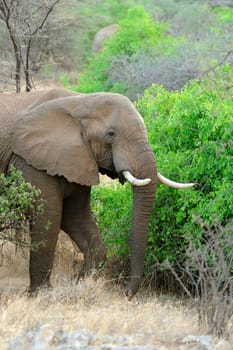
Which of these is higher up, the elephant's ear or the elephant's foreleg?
the elephant's ear

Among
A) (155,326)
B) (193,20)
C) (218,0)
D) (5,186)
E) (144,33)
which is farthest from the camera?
(218,0)

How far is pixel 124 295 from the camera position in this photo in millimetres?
9289

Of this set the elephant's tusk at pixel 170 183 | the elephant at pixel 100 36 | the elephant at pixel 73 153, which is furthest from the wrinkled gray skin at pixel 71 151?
the elephant at pixel 100 36

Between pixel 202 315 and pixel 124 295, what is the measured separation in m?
2.31

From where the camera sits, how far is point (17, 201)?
886 centimetres

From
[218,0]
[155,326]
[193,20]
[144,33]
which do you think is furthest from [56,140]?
[218,0]

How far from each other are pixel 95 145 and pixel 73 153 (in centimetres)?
26

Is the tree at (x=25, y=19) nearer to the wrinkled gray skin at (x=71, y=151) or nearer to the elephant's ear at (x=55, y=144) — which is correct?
the wrinkled gray skin at (x=71, y=151)

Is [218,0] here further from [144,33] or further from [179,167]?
[179,167]

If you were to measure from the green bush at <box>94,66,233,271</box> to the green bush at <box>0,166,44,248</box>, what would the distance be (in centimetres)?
149

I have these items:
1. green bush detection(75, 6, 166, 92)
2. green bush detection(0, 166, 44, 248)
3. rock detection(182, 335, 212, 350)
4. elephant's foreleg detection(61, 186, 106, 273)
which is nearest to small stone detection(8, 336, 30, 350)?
rock detection(182, 335, 212, 350)

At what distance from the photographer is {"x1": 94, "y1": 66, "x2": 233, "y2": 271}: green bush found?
944cm

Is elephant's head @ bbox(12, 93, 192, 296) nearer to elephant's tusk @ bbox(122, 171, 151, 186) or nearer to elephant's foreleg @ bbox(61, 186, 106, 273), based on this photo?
elephant's tusk @ bbox(122, 171, 151, 186)

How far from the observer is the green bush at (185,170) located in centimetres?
944
